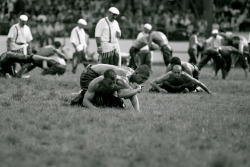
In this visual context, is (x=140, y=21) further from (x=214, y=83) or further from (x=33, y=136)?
(x=33, y=136)

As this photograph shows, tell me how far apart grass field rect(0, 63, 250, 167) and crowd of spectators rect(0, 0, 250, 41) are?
50.9 ft

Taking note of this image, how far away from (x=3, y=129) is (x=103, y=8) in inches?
828

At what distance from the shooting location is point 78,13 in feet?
87.8

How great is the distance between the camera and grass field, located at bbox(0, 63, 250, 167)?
5387 millimetres

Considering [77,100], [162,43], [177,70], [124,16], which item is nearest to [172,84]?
[177,70]

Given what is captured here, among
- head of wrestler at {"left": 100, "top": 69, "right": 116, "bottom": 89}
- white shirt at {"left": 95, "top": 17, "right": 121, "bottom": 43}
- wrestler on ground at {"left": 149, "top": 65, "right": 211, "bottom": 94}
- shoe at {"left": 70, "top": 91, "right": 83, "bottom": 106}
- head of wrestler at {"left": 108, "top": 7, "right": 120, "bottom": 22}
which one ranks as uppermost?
head of wrestler at {"left": 108, "top": 7, "right": 120, "bottom": 22}

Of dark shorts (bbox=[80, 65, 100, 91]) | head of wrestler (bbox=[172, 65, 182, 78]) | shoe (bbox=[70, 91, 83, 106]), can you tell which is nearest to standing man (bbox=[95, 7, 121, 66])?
head of wrestler (bbox=[172, 65, 182, 78])

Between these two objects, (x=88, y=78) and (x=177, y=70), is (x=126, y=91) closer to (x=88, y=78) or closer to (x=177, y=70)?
(x=88, y=78)

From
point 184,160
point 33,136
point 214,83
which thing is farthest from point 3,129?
point 214,83

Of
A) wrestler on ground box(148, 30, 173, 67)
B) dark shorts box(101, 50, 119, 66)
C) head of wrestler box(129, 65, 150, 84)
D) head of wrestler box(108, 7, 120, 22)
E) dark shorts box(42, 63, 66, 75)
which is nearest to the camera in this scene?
head of wrestler box(129, 65, 150, 84)

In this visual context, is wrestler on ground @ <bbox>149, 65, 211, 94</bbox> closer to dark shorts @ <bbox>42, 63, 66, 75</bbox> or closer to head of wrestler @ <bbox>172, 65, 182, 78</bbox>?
head of wrestler @ <bbox>172, 65, 182, 78</bbox>

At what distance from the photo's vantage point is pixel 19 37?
51.4ft

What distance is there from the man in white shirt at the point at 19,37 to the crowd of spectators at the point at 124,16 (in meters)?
9.15

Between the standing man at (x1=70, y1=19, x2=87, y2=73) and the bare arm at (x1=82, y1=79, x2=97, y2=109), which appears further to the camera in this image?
the standing man at (x1=70, y1=19, x2=87, y2=73)
